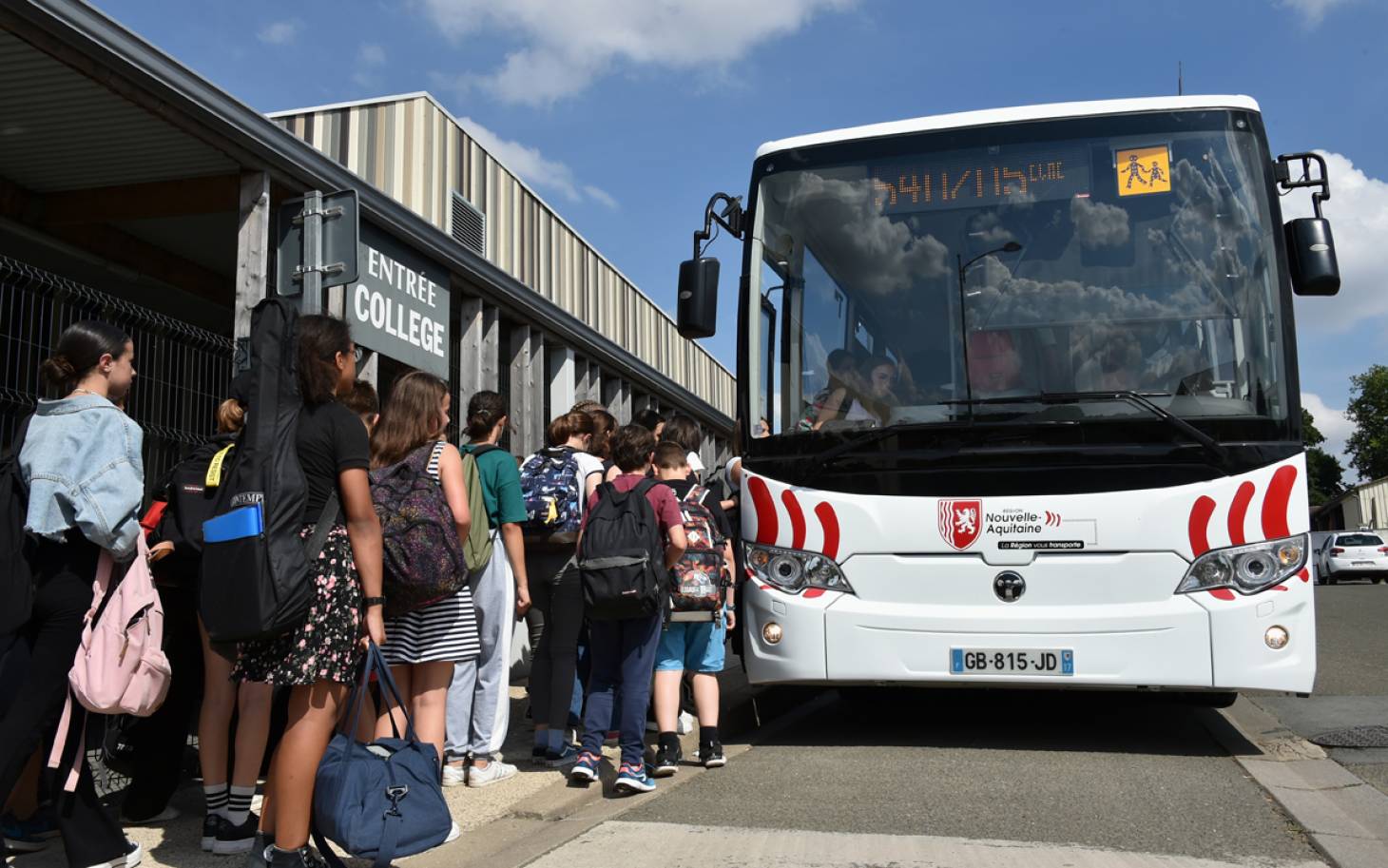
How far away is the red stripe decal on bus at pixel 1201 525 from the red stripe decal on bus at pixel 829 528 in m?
1.71

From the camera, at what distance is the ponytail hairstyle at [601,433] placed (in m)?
6.55

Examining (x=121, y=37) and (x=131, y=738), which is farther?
(x=121, y=37)

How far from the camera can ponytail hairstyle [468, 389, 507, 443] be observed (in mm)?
5754

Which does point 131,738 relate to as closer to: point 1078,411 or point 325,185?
point 1078,411

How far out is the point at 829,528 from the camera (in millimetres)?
6203

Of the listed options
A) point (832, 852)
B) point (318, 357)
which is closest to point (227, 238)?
point (318, 357)

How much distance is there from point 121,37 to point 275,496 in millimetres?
4256

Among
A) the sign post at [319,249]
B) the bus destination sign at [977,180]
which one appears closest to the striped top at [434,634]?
the sign post at [319,249]

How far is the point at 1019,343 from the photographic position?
20.4ft

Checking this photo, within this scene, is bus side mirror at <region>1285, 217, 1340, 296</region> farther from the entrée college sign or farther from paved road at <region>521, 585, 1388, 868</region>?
the entrée college sign

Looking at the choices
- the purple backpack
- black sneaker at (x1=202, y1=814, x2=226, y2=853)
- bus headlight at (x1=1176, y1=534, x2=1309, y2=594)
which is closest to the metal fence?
the purple backpack

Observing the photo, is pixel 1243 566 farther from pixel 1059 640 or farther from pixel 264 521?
pixel 264 521

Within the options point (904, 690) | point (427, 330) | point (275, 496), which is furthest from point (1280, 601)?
point (427, 330)

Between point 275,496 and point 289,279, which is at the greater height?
point 289,279
